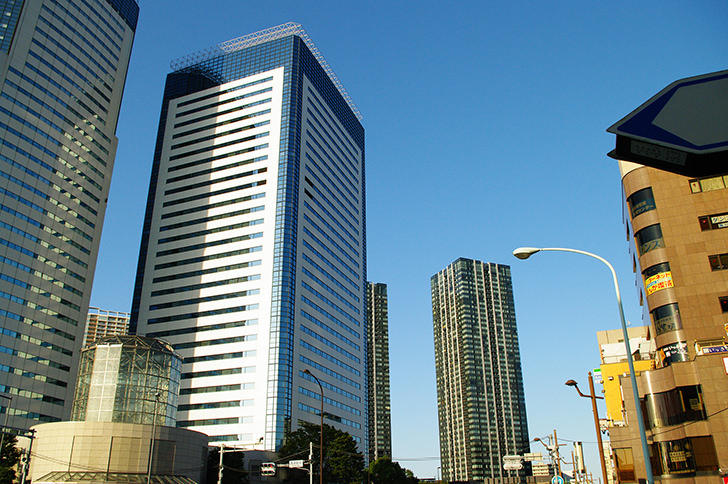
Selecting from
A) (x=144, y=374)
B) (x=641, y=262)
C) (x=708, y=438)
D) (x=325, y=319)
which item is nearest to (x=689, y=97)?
(x=708, y=438)

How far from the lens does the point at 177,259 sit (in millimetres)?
134750

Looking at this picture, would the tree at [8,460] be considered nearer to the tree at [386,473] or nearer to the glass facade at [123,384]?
the glass facade at [123,384]

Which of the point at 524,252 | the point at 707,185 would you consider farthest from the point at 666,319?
the point at 524,252

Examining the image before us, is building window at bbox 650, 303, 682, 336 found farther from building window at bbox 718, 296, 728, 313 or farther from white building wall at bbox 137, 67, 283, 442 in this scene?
white building wall at bbox 137, 67, 283, 442

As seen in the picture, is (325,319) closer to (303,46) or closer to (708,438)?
(303,46)

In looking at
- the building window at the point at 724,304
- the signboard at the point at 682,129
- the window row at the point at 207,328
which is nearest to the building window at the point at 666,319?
the building window at the point at 724,304

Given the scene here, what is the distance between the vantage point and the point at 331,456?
8094cm

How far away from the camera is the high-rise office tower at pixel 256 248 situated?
381 ft

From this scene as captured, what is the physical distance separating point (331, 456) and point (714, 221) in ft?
194

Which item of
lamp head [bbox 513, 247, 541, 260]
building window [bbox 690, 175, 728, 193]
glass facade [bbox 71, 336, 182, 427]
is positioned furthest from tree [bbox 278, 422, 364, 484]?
lamp head [bbox 513, 247, 541, 260]

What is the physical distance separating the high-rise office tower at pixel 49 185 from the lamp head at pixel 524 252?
349 ft

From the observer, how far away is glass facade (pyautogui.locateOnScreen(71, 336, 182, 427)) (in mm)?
59125

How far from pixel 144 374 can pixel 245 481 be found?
29.4 metres

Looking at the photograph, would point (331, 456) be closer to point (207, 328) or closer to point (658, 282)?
point (658, 282)
